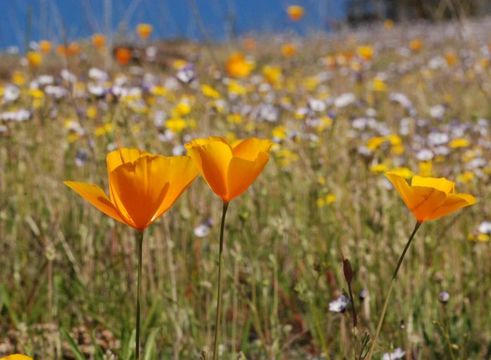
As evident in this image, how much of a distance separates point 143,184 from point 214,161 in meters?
0.11

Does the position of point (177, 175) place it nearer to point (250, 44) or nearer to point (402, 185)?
point (402, 185)

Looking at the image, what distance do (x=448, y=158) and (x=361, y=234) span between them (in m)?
1.09

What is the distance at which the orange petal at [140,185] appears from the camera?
1.06 meters

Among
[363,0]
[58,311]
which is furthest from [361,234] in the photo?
[363,0]

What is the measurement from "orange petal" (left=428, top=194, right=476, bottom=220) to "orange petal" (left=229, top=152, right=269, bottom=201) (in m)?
0.26

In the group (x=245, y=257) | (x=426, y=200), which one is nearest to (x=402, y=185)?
(x=426, y=200)

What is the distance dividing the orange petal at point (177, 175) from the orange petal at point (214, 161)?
0.02 metres

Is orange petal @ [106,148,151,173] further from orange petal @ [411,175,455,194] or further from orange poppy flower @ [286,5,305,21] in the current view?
orange poppy flower @ [286,5,305,21]

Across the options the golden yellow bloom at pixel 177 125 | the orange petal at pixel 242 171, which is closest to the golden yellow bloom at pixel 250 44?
the golden yellow bloom at pixel 177 125

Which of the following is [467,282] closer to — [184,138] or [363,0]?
[184,138]

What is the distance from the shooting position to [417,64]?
939 cm

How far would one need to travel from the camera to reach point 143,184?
1064 mm

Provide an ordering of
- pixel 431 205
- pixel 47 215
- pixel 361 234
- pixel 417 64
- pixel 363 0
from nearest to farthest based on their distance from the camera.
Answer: pixel 431 205 < pixel 361 234 < pixel 47 215 < pixel 417 64 < pixel 363 0

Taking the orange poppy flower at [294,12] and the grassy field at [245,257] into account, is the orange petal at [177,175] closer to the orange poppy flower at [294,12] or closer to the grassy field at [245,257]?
the grassy field at [245,257]
